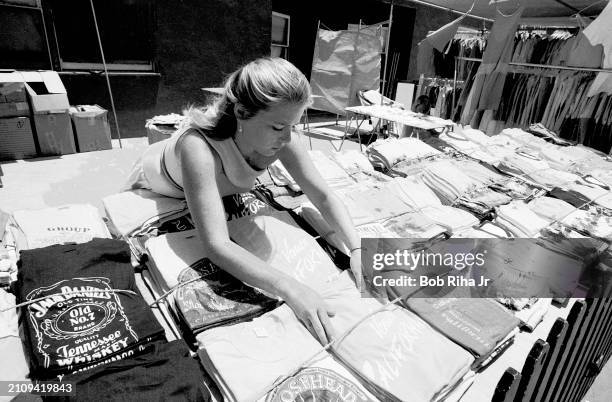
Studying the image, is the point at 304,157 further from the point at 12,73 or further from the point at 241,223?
the point at 12,73

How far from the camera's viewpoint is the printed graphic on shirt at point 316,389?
3.60 feet

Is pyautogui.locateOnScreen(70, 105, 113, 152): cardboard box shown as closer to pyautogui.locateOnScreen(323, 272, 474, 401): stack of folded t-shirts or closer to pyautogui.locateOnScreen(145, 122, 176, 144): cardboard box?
pyautogui.locateOnScreen(145, 122, 176, 144): cardboard box

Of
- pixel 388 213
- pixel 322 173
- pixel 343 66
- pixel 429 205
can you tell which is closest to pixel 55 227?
pixel 322 173

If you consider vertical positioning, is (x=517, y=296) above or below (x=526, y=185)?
below

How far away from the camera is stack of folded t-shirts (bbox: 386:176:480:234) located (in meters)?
2.42

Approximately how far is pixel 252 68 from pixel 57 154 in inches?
157

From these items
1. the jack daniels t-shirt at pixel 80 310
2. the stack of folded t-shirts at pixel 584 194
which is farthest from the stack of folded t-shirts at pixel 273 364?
the stack of folded t-shirts at pixel 584 194

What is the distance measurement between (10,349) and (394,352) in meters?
1.26

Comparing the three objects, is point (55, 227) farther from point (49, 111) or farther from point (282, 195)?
point (49, 111)

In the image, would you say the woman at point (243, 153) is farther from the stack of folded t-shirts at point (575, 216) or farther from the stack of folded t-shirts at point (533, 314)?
the stack of folded t-shirts at point (575, 216)

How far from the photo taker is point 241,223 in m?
1.80

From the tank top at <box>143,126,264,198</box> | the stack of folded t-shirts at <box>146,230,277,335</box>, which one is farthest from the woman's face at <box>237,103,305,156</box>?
the stack of folded t-shirts at <box>146,230,277,335</box>

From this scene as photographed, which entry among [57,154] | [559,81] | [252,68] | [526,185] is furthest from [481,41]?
[57,154]

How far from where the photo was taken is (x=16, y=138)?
161 inches
